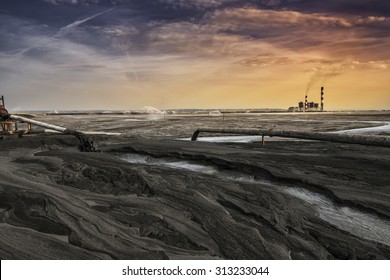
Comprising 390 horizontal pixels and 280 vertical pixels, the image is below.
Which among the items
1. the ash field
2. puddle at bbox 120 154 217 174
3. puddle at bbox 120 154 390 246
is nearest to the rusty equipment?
puddle at bbox 120 154 217 174

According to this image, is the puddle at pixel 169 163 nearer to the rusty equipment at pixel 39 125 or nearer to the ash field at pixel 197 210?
the ash field at pixel 197 210

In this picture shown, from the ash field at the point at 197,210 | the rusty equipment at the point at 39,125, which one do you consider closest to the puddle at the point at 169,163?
the ash field at the point at 197,210

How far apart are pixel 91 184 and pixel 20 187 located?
1.11 m

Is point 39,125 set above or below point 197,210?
above

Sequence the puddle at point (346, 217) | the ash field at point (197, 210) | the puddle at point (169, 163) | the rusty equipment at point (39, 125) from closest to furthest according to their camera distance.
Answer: the ash field at point (197, 210), the puddle at point (346, 217), the puddle at point (169, 163), the rusty equipment at point (39, 125)

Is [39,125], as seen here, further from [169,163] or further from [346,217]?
[346,217]

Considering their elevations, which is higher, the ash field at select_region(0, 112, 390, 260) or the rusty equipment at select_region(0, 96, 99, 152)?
the rusty equipment at select_region(0, 96, 99, 152)

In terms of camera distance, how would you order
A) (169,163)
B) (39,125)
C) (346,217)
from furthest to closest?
(39,125) < (169,163) < (346,217)

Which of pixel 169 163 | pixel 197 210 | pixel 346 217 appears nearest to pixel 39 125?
pixel 169 163

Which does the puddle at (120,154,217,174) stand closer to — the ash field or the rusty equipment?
the ash field

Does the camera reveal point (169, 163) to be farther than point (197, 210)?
Yes

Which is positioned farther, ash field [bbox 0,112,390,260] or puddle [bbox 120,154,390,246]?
puddle [bbox 120,154,390,246]

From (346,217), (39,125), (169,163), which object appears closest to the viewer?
(346,217)

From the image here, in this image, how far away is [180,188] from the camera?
5.24m
